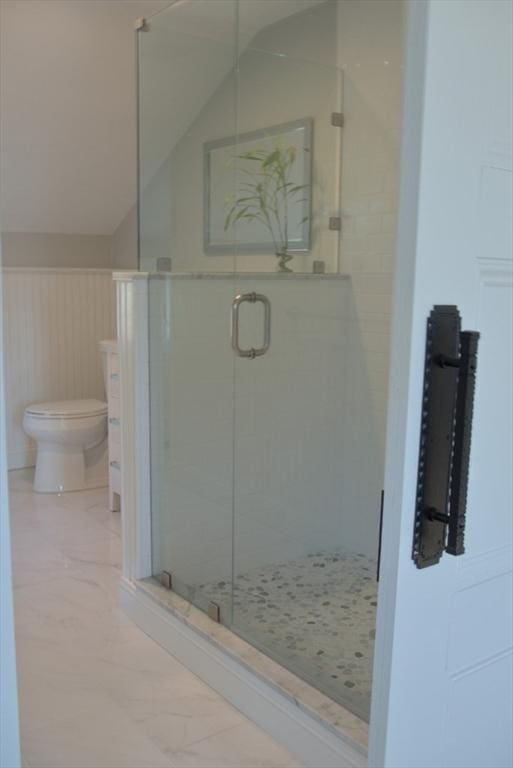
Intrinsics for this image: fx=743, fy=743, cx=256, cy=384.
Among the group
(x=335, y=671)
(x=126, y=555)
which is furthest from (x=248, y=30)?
(x=335, y=671)

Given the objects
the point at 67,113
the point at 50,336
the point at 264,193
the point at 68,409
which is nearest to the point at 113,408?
the point at 68,409

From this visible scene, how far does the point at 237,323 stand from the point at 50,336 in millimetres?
1968

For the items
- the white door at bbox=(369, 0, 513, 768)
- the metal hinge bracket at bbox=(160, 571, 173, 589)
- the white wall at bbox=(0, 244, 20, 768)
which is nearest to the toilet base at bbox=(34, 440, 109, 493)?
the metal hinge bracket at bbox=(160, 571, 173, 589)

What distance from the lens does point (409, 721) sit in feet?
4.12

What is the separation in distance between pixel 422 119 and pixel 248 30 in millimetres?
2394

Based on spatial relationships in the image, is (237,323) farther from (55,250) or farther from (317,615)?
(55,250)

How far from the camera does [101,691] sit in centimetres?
223

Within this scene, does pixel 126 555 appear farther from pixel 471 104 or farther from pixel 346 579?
pixel 471 104

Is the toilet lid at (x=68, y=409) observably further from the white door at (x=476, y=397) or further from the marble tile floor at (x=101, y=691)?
the white door at (x=476, y=397)

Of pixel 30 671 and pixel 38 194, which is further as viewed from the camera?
pixel 38 194

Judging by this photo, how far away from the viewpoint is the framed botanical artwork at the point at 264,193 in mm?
3023

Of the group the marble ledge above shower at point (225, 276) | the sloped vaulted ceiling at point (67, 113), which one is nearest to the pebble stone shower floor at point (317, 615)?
the marble ledge above shower at point (225, 276)

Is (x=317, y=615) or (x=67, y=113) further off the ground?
(x=67, y=113)

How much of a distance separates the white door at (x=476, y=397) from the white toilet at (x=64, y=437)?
2887 millimetres
